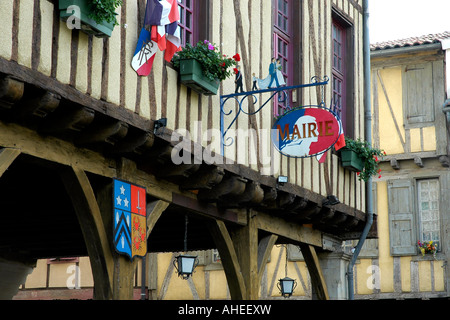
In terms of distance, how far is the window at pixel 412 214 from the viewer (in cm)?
1575

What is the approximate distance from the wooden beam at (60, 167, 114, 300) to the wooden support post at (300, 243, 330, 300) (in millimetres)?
4539

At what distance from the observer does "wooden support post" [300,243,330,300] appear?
1073 cm

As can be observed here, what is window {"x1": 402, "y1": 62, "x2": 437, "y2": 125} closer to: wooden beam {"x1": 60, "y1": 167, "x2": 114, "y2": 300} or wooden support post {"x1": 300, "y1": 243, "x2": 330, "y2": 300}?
wooden support post {"x1": 300, "y1": 243, "x2": 330, "y2": 300}

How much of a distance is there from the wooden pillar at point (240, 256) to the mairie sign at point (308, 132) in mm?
935

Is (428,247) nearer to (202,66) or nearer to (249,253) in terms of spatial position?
(249,253)

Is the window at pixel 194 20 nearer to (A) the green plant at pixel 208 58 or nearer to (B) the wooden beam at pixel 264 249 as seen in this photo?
(A) the green plant at pixel 208 58

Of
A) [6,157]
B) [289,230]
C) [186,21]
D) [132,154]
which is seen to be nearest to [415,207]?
[289,230]

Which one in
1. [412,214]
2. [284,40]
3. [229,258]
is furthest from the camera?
[412,214]

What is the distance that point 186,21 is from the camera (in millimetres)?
7754

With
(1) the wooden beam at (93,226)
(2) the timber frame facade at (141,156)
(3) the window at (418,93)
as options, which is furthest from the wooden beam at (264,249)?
(3) the window at (418,93)

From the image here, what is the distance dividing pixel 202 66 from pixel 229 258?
7.27 feet

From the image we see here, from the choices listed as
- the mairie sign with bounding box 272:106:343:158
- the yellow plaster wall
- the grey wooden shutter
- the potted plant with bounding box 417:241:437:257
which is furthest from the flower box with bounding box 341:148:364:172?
the grey wooden shutter

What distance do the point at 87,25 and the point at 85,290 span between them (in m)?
12.0
